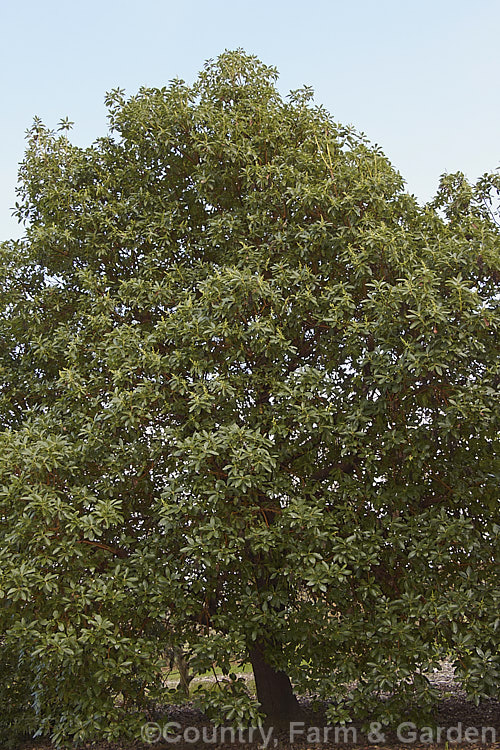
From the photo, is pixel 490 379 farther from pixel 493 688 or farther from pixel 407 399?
pixel 493 688

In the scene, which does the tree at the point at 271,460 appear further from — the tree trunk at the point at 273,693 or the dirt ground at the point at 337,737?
the dirt ground at the point at 337,737

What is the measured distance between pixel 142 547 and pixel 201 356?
2009 mm

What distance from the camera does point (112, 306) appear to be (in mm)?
7250

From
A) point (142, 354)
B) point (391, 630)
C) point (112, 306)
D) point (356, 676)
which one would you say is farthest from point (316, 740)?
point (112, 306)

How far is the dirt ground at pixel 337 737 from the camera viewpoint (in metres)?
6.90

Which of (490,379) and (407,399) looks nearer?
(490,379)

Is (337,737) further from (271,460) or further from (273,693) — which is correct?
(271,460)

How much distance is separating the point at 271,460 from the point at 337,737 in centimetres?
367

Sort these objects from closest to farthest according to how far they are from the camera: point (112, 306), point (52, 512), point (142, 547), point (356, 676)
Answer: point (52, 512)
point (356, 676)
point (142, 547)
point (112, 306)

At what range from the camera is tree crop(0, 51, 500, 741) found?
5922mm

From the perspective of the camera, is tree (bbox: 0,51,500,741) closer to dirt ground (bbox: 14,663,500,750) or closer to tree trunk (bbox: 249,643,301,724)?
tree trunk (bbox: 249,643,301,724)

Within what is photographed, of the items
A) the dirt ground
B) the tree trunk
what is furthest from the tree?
the dirt ground

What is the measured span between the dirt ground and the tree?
0.32 m

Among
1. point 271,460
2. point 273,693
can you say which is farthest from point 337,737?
point 271,460
